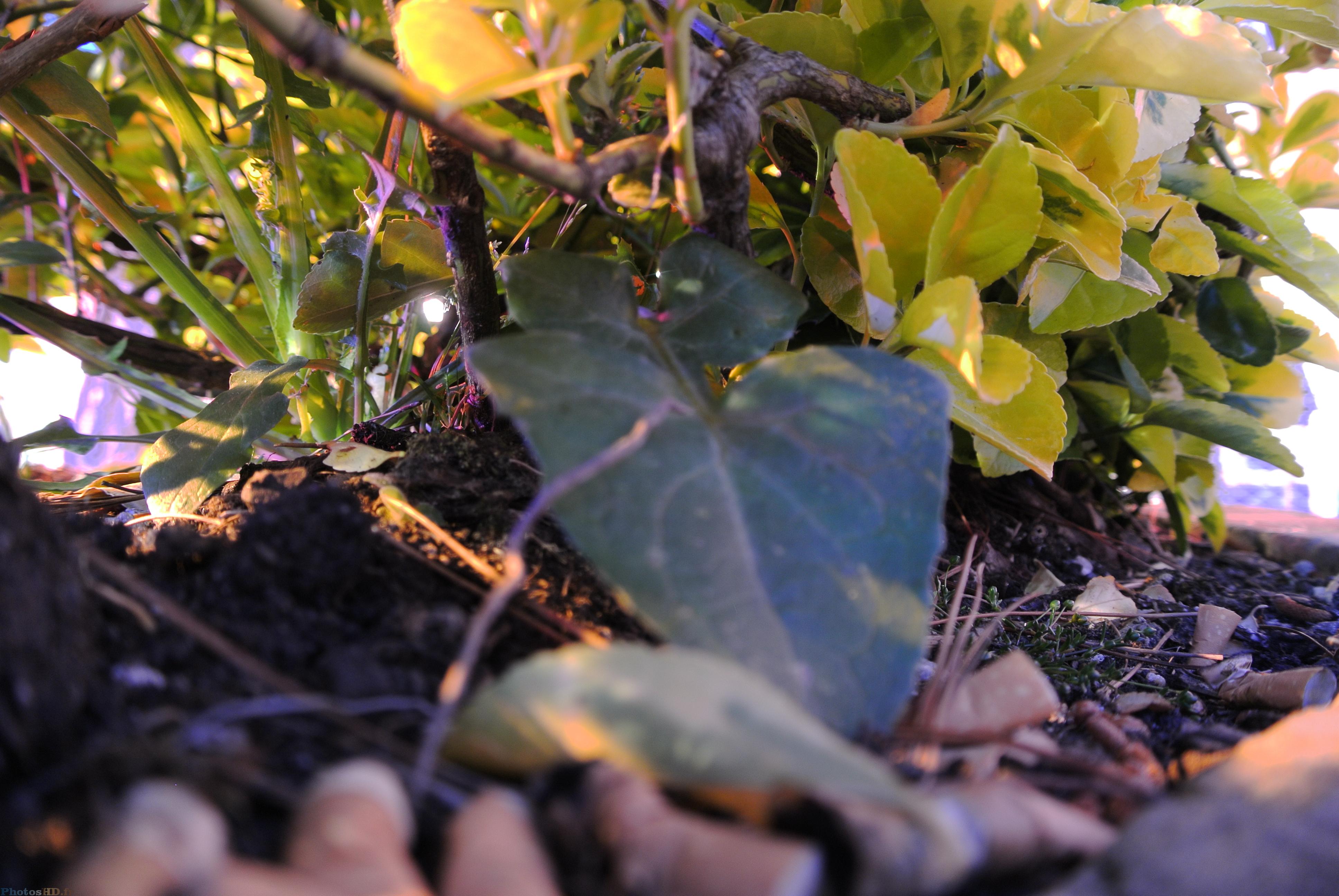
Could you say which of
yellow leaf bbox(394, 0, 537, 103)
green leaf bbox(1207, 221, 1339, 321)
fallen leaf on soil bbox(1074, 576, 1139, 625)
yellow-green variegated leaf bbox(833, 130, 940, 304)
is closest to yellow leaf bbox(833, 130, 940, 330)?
yellow-green variegated leaf bbox(833, 130, 940, 304)

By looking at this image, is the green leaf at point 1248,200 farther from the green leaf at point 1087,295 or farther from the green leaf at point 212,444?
the green leaf at point 212,444

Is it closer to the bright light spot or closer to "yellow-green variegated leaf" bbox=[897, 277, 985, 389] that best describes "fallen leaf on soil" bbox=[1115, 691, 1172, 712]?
"yellow-green variegated leaf" bbox=[897, 277, 985, 389]

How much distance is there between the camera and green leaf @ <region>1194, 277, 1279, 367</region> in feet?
2.83

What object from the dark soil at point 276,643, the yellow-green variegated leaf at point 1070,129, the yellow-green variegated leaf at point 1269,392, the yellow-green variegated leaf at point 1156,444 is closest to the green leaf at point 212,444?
the dark soil at point 276,643

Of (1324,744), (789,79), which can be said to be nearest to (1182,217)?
(789,79)

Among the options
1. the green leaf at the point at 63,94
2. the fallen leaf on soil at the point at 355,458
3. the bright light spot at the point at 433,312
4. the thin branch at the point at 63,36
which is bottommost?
the fallen leaf on soil at the point at 355,458

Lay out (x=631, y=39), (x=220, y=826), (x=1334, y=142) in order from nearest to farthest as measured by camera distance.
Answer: (x=220, y=826) → (x=631, y=39) → (x=1334, y=142)

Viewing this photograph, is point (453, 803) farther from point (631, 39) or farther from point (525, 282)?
point (631, 39)

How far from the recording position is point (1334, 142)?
113cm

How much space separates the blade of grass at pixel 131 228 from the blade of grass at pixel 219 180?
0.13ft

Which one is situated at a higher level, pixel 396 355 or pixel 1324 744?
pixel 396 355

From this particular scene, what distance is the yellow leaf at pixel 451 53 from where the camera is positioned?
0.34 metres

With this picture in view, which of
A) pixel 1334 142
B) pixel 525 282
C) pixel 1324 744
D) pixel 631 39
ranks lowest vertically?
pixel 1324 744

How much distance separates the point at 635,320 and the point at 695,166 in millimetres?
104
